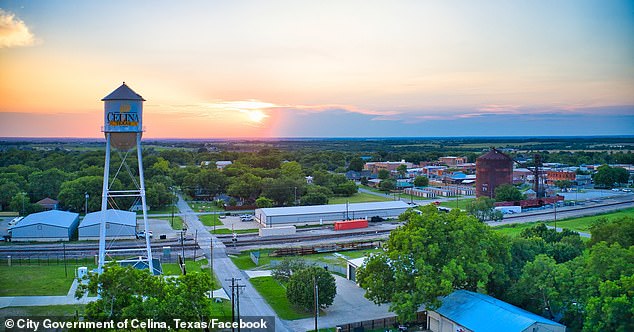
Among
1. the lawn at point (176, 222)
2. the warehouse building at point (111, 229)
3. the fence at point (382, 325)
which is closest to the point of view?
the fence at point (382, 325)

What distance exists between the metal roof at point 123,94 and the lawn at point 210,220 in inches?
1203

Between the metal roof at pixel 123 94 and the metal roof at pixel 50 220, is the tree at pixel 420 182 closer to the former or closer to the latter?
A: the metal roof at pixel 50 220

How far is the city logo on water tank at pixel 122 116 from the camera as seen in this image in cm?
3144

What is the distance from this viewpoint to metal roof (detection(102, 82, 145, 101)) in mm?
31344

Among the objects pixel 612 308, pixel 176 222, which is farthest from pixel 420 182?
pixel 612 308

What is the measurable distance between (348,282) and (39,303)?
20102mm

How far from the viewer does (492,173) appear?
8388cm

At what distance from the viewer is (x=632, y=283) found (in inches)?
903

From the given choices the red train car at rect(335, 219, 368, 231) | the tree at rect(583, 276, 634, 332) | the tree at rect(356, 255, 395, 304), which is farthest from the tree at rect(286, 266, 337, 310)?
the red train car at rect(335, 219, 368, 231)

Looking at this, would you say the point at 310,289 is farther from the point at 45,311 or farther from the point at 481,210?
the point at 481,210

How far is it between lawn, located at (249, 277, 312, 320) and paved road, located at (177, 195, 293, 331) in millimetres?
384

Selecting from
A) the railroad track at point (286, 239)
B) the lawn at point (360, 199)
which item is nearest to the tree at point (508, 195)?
the lawn at point (360, 199)

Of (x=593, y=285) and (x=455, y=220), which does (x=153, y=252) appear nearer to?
(x=455, y=220)

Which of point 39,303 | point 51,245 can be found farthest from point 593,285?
point 51,245
